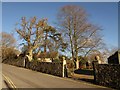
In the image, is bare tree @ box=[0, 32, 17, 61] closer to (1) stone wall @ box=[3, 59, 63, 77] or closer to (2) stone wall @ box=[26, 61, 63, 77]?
(1) stone wall @ box=[3, 59, 63, 77]

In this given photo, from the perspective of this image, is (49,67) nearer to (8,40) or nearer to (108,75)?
(108,75)

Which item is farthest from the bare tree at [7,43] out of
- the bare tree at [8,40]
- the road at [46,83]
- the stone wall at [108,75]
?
the stone wall at [108,75]

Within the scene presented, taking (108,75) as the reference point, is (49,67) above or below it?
below

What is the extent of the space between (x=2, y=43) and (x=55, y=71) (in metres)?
55.2

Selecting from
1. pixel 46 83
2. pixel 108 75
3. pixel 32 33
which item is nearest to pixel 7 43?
pixel 32 33

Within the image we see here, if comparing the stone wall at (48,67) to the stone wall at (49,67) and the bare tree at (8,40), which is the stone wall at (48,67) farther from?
the bare tree at (8,40)

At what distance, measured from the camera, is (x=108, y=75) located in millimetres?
15773

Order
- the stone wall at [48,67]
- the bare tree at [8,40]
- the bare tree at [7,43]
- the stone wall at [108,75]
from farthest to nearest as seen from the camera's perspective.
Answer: the bare tree at [8,40] < the bare tree at [7,43] < the stone wall at [48,67] < the stone wall at [108,75]

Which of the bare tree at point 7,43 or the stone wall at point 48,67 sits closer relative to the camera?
the stone wall at point 48,67

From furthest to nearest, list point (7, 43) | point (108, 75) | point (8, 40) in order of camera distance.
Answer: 1. point (8, 40)
2. point (7, 43)
3. point (108, 75)

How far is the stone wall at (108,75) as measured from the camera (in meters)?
14.9

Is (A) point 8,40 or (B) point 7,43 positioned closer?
(B) point 7,43

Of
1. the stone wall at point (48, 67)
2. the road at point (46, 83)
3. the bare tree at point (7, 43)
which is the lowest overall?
the road at point (46, 83)

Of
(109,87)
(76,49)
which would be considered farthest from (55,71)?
(76,49)
